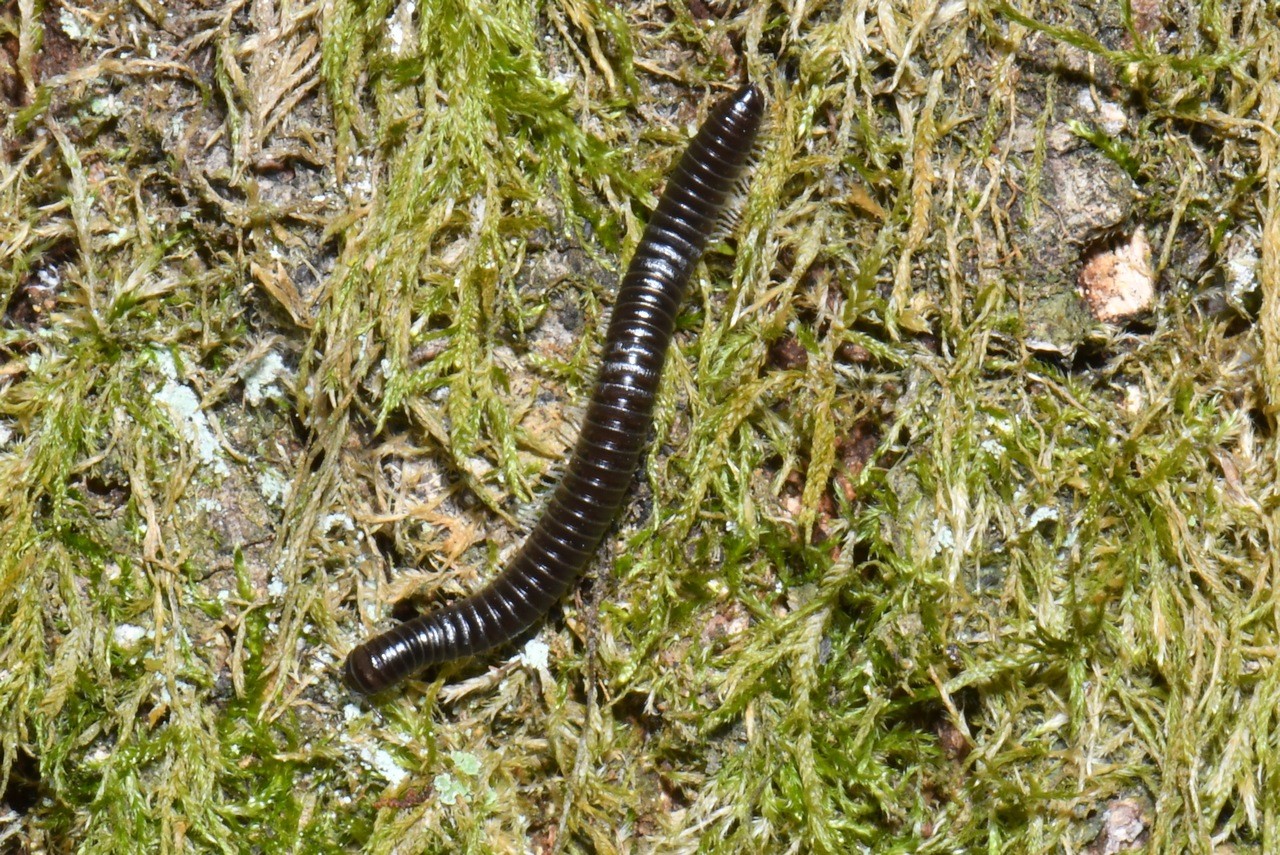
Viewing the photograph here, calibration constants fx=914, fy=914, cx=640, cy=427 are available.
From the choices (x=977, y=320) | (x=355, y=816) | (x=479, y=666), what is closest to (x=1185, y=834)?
(x=977, y=320)

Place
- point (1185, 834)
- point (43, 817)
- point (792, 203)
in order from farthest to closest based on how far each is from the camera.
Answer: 1. point (43, 817)
2. point (792, 203)
3. point (1185, 834)

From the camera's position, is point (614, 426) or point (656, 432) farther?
point (656, 432)

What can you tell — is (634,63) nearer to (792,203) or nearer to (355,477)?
(792,203)
